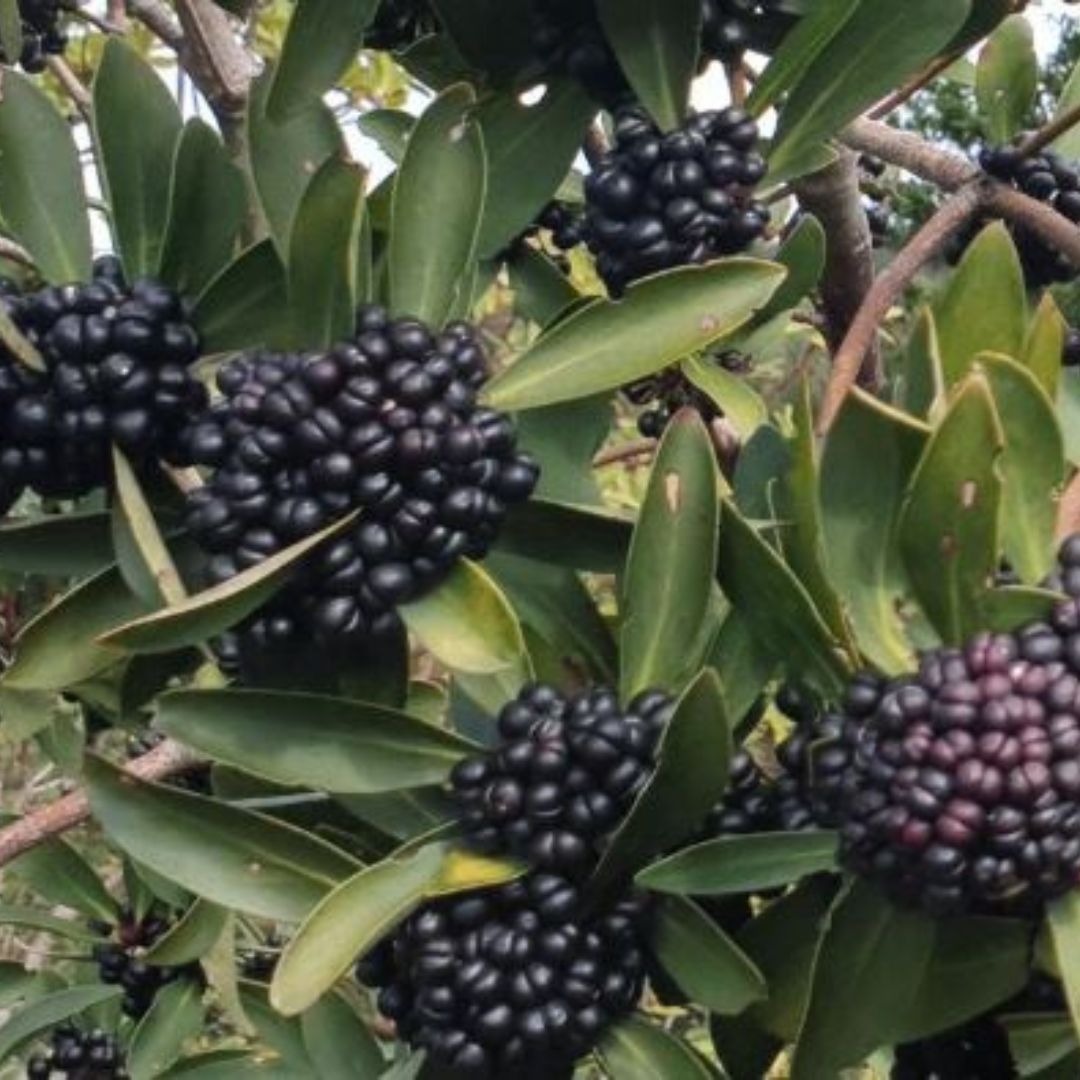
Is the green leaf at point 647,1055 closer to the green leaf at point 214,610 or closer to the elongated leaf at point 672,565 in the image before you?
the elongated leaf at point 672,565

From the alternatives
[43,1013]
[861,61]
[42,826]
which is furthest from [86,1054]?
[861,61]

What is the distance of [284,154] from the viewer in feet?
3.47

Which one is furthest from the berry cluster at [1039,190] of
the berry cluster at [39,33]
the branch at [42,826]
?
the berry cluster at [39,33]

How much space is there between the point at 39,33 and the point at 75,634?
94 cm

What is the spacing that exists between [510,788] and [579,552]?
0.12 meters

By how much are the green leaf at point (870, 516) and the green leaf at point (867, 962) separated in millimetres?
100

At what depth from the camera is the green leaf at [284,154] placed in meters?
1.05

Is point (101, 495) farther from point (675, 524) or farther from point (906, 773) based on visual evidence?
point (906, 773)

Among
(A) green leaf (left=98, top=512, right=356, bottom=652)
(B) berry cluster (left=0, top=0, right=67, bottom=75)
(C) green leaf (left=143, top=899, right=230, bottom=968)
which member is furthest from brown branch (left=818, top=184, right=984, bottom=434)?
(B) berry cluster (left=0, top=0, right=67, bottom=75)

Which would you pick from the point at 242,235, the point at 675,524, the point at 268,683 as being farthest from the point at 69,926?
the point at 675,524

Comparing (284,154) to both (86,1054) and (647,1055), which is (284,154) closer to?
(647,1055)

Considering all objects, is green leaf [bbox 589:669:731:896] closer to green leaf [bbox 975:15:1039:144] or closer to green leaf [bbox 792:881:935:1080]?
green leaf [bbox 792:881:935:1080]

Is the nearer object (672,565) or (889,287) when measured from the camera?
(672,565)

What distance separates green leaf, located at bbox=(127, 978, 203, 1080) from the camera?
1.73 meters
